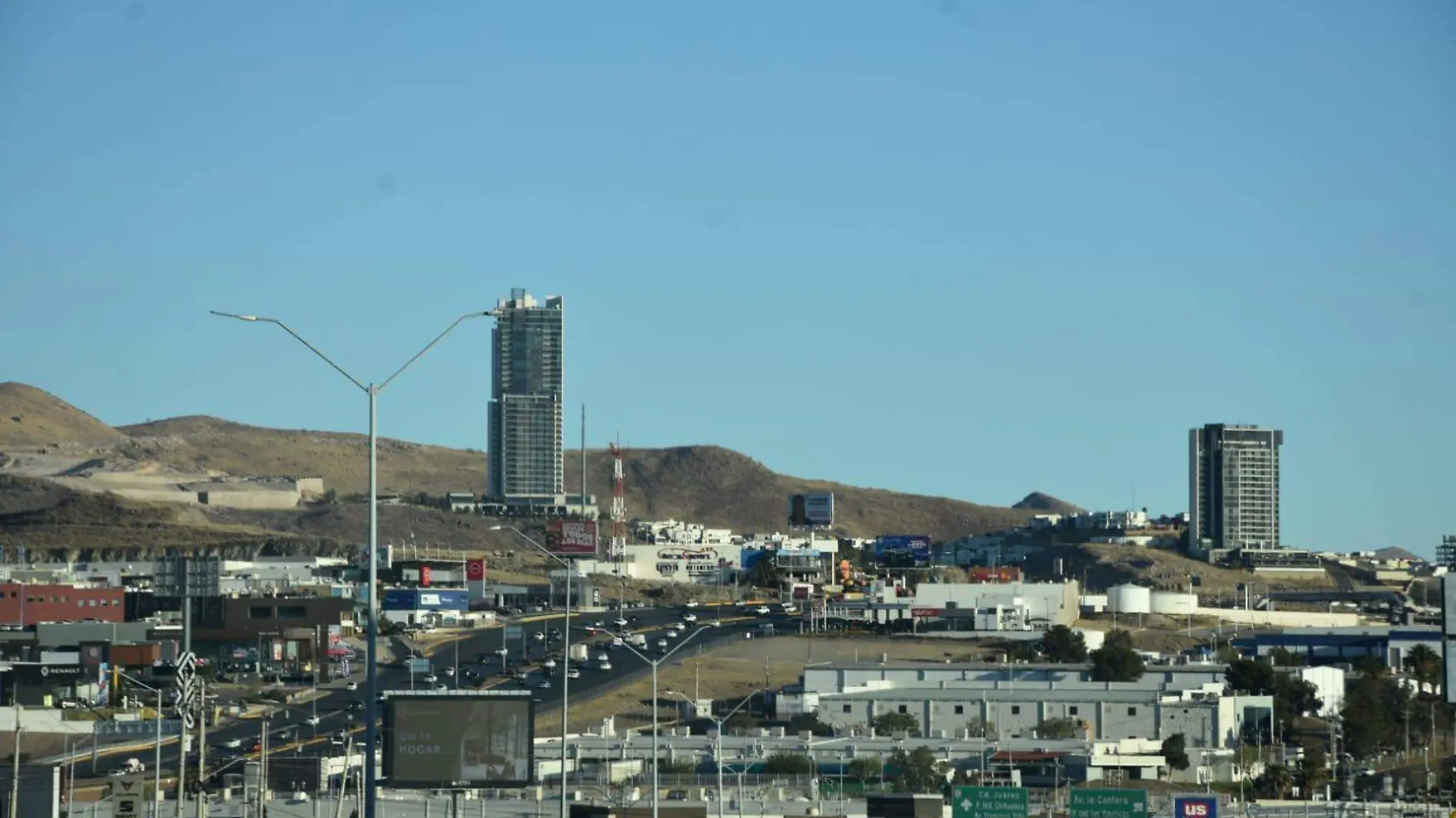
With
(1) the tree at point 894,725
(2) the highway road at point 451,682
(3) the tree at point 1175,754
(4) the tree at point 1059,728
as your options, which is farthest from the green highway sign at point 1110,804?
(1) the tree at point 894,725

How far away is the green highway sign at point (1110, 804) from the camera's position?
218 ft

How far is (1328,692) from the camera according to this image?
141 m

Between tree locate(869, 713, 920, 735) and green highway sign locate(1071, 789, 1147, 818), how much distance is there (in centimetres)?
5555

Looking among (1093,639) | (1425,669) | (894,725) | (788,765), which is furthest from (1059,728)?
(1093,639)

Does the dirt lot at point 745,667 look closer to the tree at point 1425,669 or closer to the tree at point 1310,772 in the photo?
the tree at point 1425,669

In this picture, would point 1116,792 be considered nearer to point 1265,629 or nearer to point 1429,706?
point 1429,706

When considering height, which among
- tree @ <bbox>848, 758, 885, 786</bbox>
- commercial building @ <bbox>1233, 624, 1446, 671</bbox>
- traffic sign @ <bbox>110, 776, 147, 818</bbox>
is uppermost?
traffic sign @ <bbox>110, 776, 147, 818</bbox>

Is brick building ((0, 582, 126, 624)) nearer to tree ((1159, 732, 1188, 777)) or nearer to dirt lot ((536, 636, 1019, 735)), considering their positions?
dirt lot ((536, 636, 1019, 735))

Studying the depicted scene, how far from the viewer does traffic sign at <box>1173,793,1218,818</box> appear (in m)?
66.9

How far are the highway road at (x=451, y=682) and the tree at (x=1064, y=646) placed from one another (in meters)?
22.8

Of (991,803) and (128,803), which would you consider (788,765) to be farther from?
(128,803)

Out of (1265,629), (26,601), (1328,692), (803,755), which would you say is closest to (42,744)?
(803,755)

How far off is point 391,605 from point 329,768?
9378cm

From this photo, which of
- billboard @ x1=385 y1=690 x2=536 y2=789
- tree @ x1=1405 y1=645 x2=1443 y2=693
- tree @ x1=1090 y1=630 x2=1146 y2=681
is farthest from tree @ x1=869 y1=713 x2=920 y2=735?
billboard @ x1=385 y1=690 x2=536 y2=789
